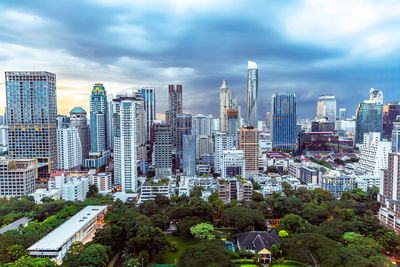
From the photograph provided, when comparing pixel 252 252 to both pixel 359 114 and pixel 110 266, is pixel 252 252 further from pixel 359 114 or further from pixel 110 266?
pixel 359 114

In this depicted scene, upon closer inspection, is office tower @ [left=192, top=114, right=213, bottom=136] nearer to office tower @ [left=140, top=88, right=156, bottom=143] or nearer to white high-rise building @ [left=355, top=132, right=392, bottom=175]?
office tower @ [left=140, top=88, right=156, bottom=143]

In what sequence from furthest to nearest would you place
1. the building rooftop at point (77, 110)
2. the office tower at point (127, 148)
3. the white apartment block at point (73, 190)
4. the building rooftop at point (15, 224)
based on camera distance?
the building rooftop at point (77, 110) < the office tower at point (127, 148) < the white apartment block at point (73, 190) < the building rooftop at point (15, 224)

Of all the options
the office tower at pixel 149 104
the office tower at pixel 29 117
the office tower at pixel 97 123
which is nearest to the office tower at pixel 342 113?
the office tower at pixel 149 104

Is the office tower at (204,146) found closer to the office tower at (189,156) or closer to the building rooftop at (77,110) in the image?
the office tower at (189,156)

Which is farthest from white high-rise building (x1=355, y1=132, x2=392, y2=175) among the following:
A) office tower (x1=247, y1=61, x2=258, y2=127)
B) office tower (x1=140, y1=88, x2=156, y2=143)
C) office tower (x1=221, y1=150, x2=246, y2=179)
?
office tower (x1=140, y1=88, x2=156, y2=143)

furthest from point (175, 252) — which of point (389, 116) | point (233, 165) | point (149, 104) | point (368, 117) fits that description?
point (389, 116)
